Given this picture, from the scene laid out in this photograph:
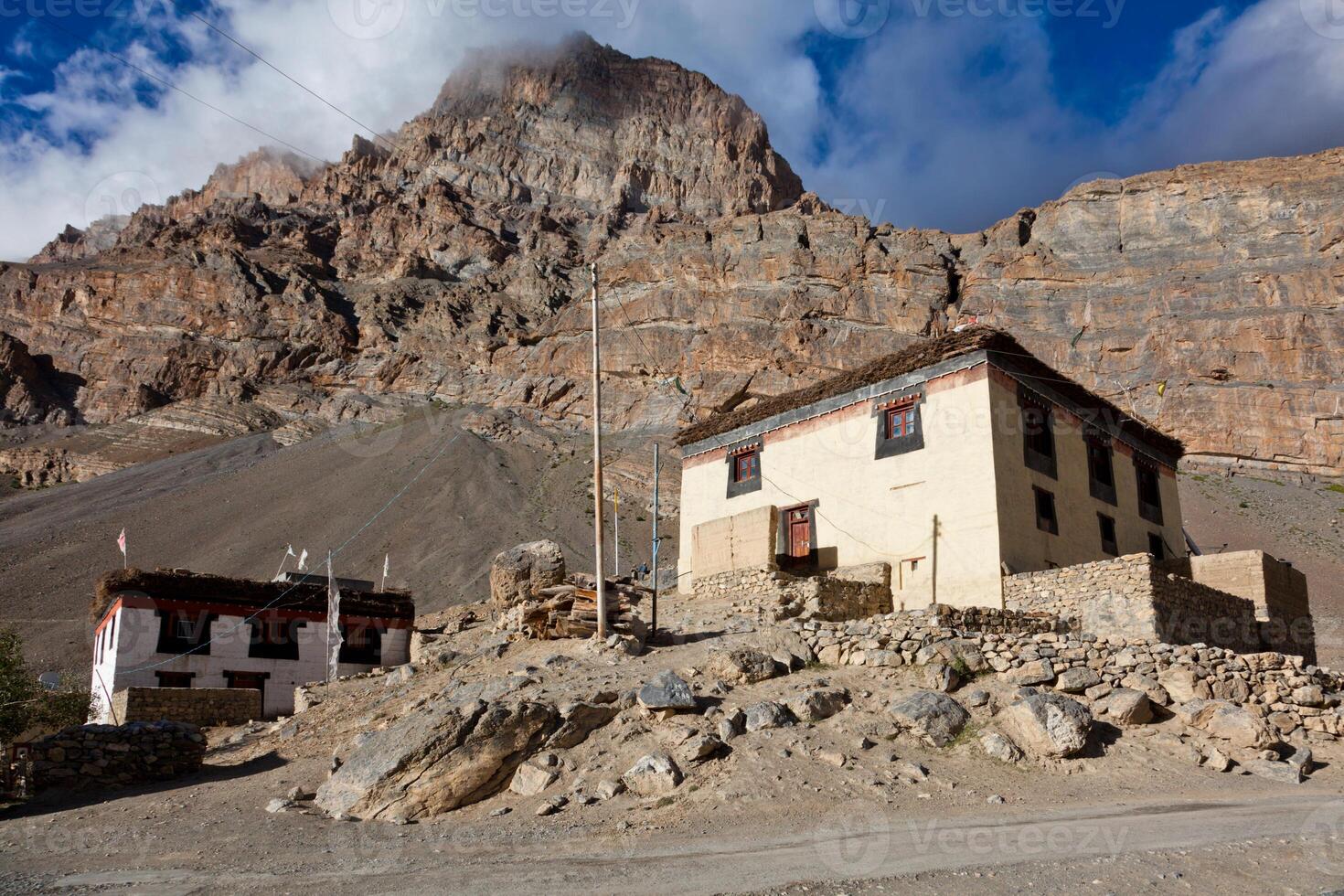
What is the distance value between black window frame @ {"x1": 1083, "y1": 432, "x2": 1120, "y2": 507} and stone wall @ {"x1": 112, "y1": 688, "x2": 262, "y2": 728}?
2303 centimetres

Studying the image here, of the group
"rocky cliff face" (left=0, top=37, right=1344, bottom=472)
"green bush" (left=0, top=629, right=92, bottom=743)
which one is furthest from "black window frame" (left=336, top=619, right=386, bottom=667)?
"rocky cliff face" (left=0, top=37, right=1344, bottom=472)

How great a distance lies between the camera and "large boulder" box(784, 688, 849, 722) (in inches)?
500

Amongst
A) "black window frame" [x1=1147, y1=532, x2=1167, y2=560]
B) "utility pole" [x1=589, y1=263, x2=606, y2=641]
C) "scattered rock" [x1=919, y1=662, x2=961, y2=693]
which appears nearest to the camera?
"scattered rock" [x1=919, y1=662, x2=961, y2=693]

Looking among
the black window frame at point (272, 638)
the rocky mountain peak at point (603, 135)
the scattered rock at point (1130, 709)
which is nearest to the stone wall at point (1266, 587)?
the scattered rock at point (1130, 709)

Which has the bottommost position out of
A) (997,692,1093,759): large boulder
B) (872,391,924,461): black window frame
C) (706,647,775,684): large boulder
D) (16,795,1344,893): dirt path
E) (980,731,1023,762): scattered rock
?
(16,795,1344,893): dirt path

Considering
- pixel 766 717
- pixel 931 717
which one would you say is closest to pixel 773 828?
pixel 766 717

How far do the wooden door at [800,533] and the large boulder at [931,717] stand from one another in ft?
41.0

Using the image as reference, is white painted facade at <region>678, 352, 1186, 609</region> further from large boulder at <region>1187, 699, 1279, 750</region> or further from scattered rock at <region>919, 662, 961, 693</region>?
large boulder at <region>1187, 699, 1279, 750</region>

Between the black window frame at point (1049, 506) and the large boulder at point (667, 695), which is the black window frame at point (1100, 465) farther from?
the large boulder at point (667, 695)

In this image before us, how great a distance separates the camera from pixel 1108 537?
2523 cm

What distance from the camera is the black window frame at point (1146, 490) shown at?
89.4 ft

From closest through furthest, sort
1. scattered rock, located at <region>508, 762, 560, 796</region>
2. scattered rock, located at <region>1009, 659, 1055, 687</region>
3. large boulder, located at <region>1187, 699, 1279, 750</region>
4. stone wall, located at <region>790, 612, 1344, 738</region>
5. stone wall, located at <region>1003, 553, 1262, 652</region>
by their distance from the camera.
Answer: scattered rock, located at <region>508, 762, 560, 796</region> < large boulder, located at <region>1187, 699, 1279, 750</region> < stone wall, located at <region>790, 612, 1344, 738</region> < scattered rock, located at <region>1009, 659, 1055, 687</region> < stone wall, located at <region>1003, 553, 1262, 652</region>

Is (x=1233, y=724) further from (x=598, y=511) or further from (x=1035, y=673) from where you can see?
(x=598, y=511)

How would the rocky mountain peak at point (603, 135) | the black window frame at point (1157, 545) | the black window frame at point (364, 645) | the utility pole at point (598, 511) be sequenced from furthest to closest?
the rocky mountain peak at point (603, 135) → the black window frame at point (364, 645) → the black window frame at point (1157, 545) → the utility pole at point (598, 511)
